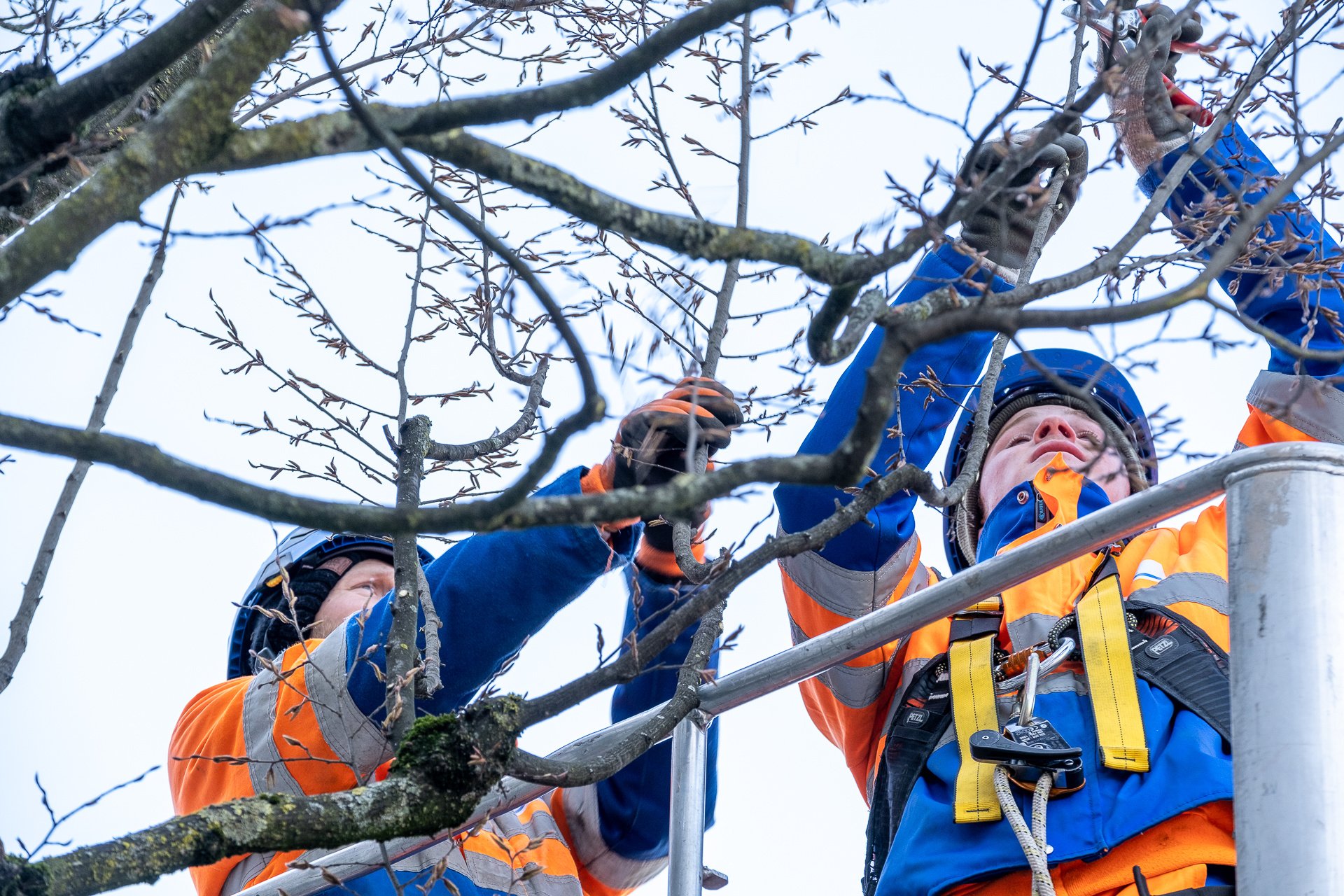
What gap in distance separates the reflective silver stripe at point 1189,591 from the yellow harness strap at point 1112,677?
0.36 ft

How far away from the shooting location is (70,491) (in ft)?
8.57

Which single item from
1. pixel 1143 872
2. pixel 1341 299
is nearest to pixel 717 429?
pixel 1143 872

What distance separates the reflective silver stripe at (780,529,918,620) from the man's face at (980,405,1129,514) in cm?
51

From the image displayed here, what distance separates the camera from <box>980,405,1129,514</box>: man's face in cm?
369

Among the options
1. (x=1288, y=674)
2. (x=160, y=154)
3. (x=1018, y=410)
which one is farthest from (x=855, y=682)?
(x=160, y=154)

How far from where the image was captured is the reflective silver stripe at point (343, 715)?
3.01m

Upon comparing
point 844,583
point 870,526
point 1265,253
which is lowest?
point 844,583

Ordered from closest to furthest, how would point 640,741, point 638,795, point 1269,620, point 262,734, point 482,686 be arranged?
point 1269,620, point 640,741, point 482,686, point 262,734, point 638,795

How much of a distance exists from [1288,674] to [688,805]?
1.10m

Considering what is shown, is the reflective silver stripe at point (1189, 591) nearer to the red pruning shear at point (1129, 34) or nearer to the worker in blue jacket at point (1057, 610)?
the worker in blue jacket at point (1057, 610)

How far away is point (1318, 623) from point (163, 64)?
1606 mm

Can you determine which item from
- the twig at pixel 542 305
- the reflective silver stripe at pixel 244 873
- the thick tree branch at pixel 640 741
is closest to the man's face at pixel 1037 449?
the thick tree branch at pixel 640 741

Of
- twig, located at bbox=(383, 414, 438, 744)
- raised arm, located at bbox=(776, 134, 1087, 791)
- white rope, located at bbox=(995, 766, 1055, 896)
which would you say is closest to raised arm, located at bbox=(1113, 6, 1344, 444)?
raised arm, located at bbox=(776, 134, 1087, 791)

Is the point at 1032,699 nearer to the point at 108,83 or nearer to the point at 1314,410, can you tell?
the point at 1314,410
